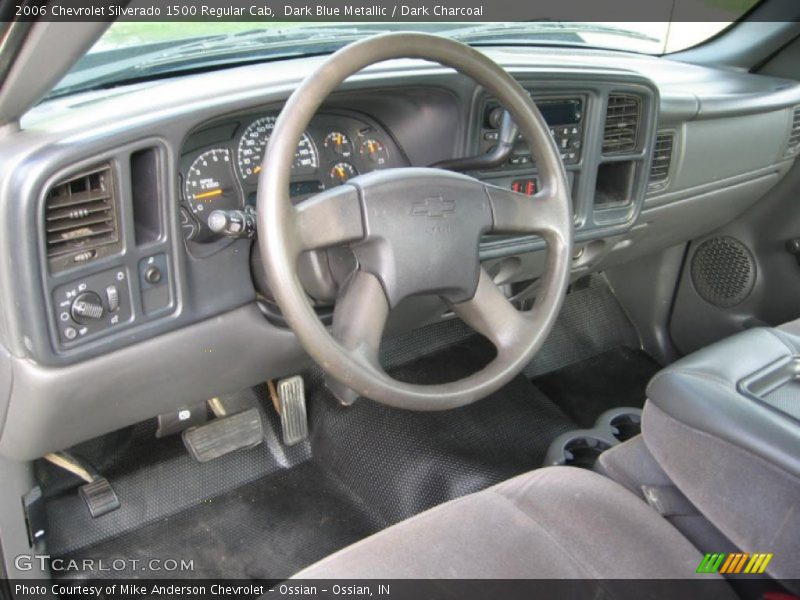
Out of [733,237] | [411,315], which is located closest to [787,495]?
[411,315]

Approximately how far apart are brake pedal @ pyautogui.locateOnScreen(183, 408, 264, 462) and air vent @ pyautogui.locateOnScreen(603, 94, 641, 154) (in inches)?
43.5

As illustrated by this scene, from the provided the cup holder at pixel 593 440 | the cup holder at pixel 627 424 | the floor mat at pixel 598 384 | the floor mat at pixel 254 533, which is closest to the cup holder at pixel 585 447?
the cup holder at pixel 593 440

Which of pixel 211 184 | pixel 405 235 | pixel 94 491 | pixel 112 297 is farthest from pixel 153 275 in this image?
pixel 94 491

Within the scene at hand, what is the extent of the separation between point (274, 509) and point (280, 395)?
0.29 metres

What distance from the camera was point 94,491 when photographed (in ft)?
5.99

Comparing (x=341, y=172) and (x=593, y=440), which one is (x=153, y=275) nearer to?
(x=341, y=172)

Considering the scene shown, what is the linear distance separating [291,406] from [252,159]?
858mm

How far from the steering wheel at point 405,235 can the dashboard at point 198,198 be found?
17 cm

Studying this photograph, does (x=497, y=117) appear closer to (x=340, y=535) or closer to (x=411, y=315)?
(x=411, y=315)

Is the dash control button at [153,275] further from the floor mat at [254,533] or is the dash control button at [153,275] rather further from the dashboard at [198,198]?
the floor mat at [254,533]

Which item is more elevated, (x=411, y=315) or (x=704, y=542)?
(x=411, y=315)

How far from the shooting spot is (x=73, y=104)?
134 cm

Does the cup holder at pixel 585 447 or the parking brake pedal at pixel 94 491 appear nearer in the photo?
the parking brake pedal at pixel 94 491

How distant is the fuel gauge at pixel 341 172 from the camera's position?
5.04 ft
